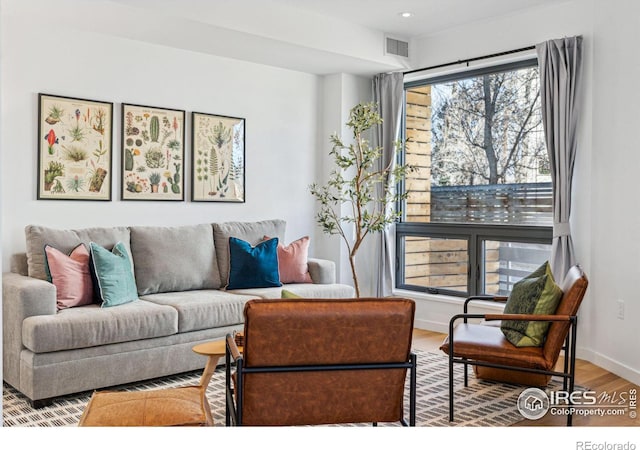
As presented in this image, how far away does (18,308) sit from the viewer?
3219 mm

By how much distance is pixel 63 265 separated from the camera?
11.8 feet

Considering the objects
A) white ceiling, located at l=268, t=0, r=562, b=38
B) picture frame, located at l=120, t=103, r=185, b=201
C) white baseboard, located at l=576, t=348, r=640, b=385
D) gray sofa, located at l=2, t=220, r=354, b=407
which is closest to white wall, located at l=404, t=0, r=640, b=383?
white baseboard, located at l=576, t=348, r=640, b=385

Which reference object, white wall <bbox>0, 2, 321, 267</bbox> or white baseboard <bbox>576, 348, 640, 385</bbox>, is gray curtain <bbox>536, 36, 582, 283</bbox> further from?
white wall <bbox>0, 2, 321, 267</bbox>

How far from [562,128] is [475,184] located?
100 cm

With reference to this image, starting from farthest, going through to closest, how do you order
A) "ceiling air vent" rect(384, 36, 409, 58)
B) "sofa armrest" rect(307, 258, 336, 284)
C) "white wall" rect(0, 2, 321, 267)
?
1. "ceiling air vent" rect(384, 36, 409, 58)
2. "sofa armrest" rect(307, 258, 336, 284)
3. "white wall" rect(0, 2, 321, 267)

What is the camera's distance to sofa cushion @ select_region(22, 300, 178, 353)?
10.2ft

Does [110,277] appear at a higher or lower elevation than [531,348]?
higher

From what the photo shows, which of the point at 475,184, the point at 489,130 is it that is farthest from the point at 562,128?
the point at 475,184

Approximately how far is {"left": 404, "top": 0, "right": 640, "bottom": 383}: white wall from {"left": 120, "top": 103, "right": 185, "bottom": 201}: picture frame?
9.47 feet

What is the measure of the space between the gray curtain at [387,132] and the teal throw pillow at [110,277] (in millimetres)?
2532

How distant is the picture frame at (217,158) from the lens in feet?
15.9

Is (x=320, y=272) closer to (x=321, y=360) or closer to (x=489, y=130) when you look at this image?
(x=489, y=130)
